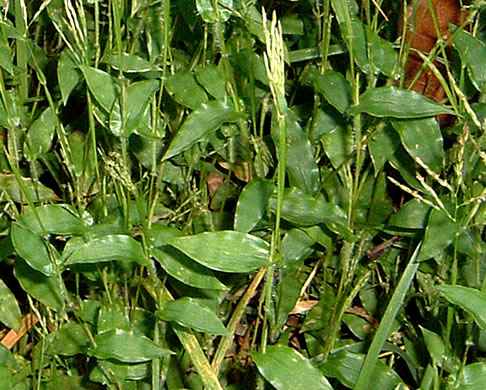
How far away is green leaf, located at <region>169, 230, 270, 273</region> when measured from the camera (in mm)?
883

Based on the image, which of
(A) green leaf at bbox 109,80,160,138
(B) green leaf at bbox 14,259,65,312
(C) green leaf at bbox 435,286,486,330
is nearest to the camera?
(C) green leaf at bbox 435,286,486,330

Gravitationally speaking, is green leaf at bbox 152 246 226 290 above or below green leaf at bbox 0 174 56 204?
below

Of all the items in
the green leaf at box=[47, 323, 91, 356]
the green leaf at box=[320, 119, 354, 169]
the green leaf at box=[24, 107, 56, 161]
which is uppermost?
the green leaf at box=[24, 107, 56, 161]

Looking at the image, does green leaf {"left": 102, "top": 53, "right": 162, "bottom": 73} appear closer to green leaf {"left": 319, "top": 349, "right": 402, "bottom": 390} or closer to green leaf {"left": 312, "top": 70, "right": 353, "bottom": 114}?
green leaf {"left": 312, "top": 70, "right": 353, "bottom": 114}

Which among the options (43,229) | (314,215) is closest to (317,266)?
(314,215)

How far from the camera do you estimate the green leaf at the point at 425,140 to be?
1059mm

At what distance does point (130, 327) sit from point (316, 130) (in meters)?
0.35

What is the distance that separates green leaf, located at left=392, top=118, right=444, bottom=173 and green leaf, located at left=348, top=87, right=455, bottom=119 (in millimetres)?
71

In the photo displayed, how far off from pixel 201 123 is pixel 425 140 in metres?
0.29

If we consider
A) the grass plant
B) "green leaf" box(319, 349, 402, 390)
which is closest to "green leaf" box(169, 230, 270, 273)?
the grass plant

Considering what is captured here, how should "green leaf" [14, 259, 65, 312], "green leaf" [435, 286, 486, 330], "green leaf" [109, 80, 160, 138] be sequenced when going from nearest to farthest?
"green leaf" [435, 286, 486, 330] < "green leaf" [109, 80, 160, 138] < "green leaf" [14, 259, 65, 312]

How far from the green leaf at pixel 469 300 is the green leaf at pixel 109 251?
1.05ft

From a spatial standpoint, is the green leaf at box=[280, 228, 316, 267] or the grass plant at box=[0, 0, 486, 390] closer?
the grass plant at box=[0, 0, 486, 390]

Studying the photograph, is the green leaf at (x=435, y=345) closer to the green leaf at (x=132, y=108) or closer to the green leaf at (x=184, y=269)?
the green leaf at (x=184, y=269)
